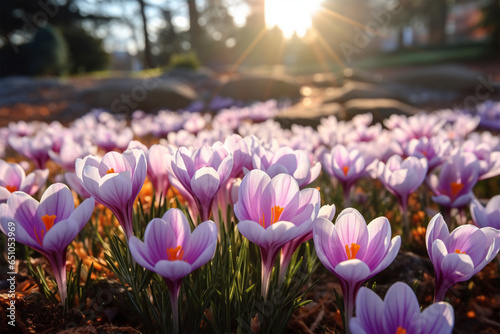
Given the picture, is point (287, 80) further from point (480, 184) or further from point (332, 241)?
point (332, 241)

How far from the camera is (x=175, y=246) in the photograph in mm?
1314

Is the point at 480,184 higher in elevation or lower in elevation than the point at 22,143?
lower

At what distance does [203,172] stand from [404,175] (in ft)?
3.36

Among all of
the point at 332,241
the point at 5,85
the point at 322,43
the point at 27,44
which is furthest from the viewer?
the point at 322,43

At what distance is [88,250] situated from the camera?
7.33ft

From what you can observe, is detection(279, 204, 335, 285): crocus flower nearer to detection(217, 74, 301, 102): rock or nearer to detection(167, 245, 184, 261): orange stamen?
detection(167, 245, 184, 261): orange stamen

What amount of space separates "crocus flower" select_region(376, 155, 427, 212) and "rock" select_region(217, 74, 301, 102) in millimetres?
10459

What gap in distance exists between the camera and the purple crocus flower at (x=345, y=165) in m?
2.16

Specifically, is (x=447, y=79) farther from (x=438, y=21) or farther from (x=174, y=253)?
(x=438, y=21)

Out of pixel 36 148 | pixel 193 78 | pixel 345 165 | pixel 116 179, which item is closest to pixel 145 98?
pixel 193 78

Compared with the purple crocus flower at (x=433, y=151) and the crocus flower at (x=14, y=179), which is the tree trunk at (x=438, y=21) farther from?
the crocus flower at (x=14, y=179)

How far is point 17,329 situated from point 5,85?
626 inches

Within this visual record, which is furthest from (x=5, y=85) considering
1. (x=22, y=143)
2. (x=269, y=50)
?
(x=269, y=50)

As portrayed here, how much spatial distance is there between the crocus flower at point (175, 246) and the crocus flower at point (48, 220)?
0.86 feet
